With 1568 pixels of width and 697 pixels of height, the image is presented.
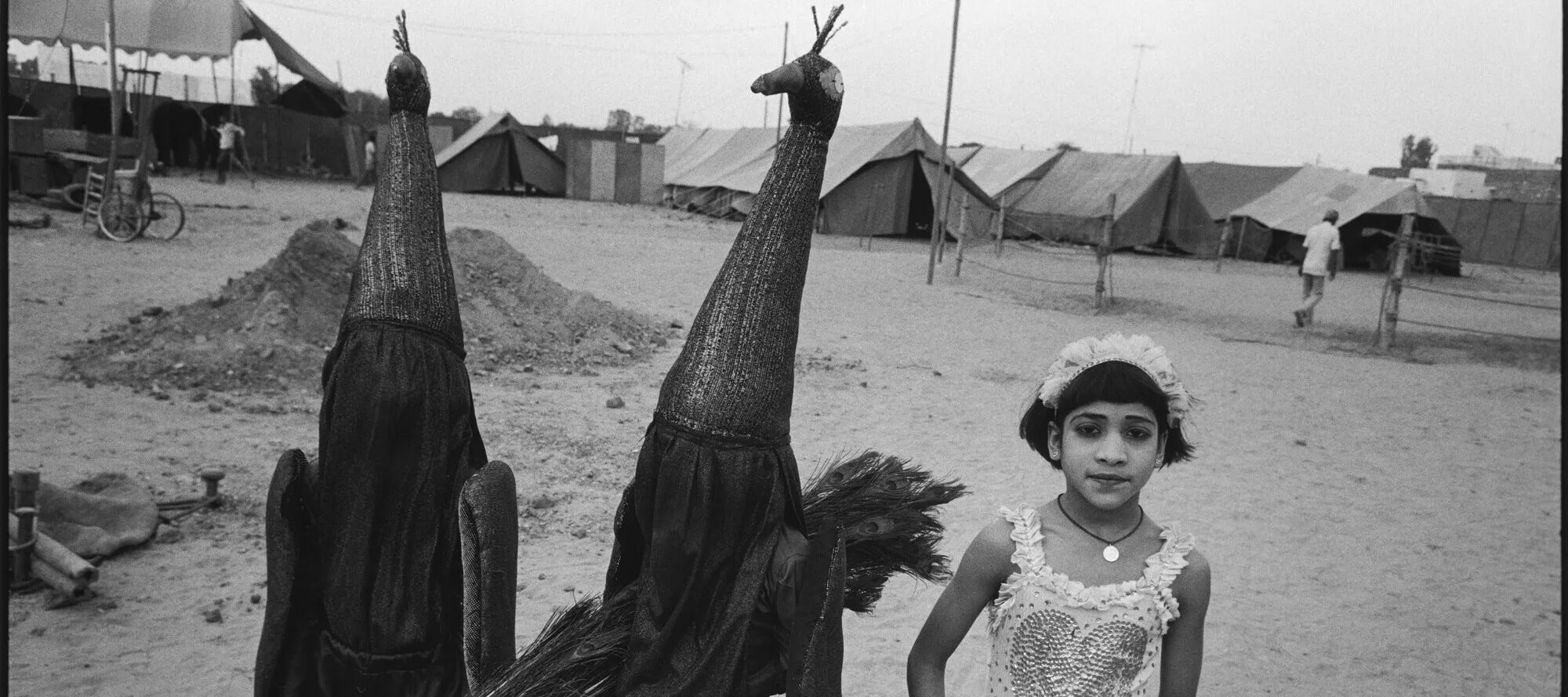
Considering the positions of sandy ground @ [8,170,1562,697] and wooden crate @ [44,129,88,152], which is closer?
sandy ground @ [8,170,1562,697]

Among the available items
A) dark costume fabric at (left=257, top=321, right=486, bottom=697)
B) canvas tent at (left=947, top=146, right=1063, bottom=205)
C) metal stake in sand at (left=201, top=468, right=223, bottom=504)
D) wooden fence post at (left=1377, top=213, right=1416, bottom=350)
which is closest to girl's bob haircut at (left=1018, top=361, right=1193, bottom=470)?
dark costume fabric at (left=257, top=321, right=486, bottom=697)

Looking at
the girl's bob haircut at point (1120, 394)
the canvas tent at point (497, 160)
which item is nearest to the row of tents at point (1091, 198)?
the canvas tent at point (497, 160)

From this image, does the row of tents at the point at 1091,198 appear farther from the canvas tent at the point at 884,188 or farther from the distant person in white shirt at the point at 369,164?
the distant person in white shirt at the point at 369,164

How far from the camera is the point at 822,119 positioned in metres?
1.78

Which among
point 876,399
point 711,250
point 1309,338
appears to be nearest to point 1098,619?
point 876,399

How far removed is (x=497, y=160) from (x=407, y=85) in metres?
24.5

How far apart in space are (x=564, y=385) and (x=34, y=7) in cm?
1399

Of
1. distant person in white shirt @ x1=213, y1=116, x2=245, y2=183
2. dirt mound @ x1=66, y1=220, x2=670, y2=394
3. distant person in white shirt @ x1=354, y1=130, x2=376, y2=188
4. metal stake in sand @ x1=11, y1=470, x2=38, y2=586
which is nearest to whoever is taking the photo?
metal stake in sand @ x1=11, y1=470, x2=38, y2=586

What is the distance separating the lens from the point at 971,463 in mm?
6051

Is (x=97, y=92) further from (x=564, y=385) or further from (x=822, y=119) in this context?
(x=822, y=119)

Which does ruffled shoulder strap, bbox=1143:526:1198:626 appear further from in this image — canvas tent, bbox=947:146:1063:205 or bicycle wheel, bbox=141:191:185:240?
canvas tent, bbox=947:146:1063:205

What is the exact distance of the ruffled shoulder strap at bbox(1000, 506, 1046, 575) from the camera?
6.06 feet

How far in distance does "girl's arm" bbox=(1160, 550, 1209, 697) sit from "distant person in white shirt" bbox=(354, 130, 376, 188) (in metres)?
25.0

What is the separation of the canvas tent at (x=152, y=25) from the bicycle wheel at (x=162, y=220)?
3.25 metres
